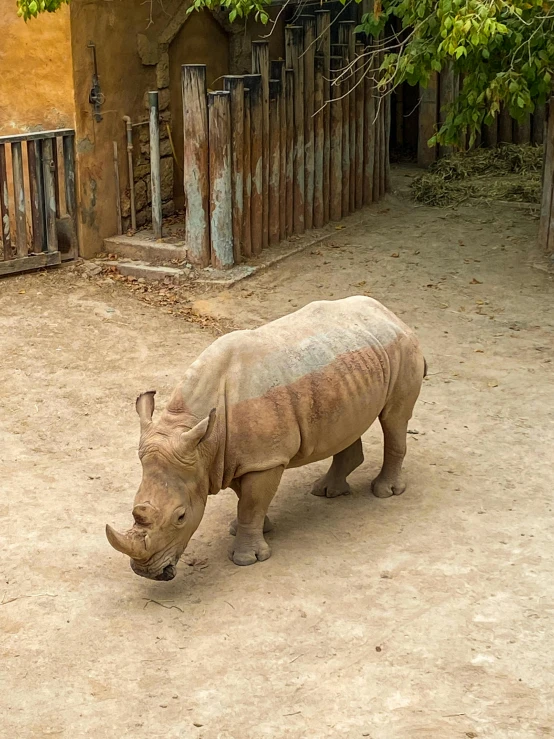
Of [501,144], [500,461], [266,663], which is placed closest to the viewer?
[266,663]

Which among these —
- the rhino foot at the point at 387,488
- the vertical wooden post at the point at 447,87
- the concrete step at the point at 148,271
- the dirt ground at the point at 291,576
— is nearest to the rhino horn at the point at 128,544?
the dirt ground at the point at 291,576

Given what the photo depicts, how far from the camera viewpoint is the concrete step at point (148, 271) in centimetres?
1091

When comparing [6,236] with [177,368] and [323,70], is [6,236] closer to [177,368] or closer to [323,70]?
[177,368]

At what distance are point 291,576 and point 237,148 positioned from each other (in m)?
6.05

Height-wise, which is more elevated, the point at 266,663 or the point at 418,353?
the point at 418,353

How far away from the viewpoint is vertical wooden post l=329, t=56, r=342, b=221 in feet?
40.8

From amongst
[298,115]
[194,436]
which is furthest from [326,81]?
[194,436]

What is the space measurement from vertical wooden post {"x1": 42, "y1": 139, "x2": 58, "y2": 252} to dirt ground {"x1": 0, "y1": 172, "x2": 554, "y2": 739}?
1540mm

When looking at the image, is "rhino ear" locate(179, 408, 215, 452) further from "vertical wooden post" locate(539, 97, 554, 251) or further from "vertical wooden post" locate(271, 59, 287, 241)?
"vertical wooden post" locate(539, 97, 554, 251)

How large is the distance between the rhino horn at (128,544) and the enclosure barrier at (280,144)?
5.84 m

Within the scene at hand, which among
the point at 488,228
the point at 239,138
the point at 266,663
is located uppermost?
the point at 239,138

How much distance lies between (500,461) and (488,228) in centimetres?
585

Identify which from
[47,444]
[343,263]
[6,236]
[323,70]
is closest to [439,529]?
[47,444]

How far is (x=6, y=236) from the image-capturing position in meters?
10.9
